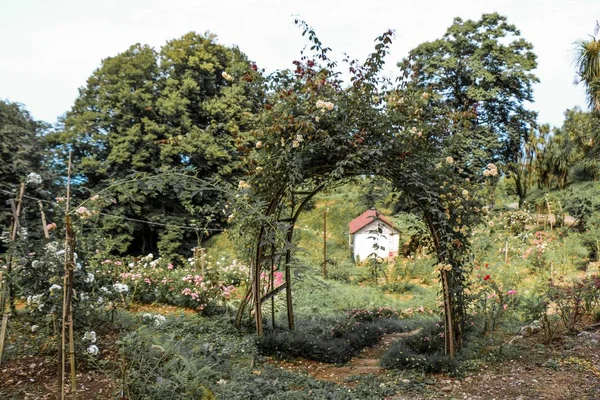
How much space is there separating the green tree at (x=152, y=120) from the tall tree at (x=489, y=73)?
6931mm

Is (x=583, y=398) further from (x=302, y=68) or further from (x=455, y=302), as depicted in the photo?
(x=302, y=68)

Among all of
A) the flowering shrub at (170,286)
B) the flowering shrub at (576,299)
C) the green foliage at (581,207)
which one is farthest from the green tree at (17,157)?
the green foliage at (581,207)

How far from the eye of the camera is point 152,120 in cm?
1505

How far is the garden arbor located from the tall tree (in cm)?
1104

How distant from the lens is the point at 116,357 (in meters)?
2.97

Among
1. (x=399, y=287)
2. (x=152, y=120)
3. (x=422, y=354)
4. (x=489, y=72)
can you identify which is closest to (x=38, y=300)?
(x=422, y=354)

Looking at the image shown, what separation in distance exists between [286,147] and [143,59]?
13.5 meters

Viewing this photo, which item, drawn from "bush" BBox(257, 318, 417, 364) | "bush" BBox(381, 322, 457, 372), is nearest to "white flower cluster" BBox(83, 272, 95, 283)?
"bush" BBox(257, 318, 417, 364)

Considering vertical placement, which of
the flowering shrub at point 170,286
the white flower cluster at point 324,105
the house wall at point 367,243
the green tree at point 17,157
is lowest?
the flowering shrub at point 170,286

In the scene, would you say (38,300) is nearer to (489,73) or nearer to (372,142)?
(372,142)

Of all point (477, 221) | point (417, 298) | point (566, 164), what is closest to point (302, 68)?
point (477, 221)

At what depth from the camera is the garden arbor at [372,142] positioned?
365 centimetres

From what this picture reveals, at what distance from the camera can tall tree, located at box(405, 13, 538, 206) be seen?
46.0 ft

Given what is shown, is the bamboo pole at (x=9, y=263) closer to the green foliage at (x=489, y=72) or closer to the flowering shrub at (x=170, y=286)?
the flowering shrub at (x=170, y=286)
